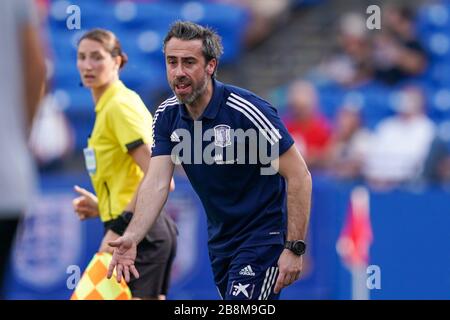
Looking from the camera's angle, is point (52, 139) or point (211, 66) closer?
point (211, 66)

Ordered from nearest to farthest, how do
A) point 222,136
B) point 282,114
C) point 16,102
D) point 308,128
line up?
point 16,102 → point 222,136 → point 308,128 → point 282,114

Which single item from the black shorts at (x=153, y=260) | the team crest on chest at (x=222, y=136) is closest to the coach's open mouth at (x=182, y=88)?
the team crest on chest at (x=222, y=136)

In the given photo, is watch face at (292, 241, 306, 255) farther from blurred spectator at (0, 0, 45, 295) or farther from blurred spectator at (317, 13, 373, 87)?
blurred spectator at (317, 13, 373, 87)

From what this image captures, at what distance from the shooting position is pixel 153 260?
777cm

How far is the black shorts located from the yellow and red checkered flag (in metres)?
0.18

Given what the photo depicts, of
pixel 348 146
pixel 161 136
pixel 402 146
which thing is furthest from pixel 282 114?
pixel 161 136

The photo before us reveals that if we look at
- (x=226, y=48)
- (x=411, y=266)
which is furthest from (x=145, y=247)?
(x=226, y=48)

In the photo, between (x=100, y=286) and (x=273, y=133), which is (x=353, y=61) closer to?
(x=100, y=286)

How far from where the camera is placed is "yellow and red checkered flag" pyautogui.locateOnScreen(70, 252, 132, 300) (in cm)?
744

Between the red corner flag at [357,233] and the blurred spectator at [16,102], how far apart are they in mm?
8461

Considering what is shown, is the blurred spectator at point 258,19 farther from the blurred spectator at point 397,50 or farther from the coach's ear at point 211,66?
the coach's ear at point 211,66

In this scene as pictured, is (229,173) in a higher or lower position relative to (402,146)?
lower

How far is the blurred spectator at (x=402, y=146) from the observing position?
13.4 metres

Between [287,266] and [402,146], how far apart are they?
24.6 ft
